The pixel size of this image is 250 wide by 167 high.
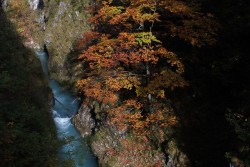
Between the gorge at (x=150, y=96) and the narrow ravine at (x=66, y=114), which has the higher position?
the gorge at (x=150, y=96)

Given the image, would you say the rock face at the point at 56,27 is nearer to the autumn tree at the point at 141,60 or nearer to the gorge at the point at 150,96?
the gorge at the point at 150,96

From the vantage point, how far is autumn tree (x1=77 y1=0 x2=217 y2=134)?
38.4 feet

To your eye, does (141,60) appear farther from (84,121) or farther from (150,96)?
(84,121)

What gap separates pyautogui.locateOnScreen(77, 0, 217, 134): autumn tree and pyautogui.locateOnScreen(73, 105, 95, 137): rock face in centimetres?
147

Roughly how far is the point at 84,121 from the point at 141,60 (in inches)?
248

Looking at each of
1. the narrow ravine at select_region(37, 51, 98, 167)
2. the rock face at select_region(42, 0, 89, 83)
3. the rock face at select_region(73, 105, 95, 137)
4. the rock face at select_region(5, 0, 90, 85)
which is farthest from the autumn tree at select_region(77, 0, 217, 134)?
the rock face at select_region(5, 0, 90, 85)

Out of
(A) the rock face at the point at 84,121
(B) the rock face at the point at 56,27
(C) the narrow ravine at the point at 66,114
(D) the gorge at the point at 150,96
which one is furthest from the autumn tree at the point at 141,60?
(B) the rock face at the point at 56,27

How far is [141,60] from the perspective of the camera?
12906 millimetres

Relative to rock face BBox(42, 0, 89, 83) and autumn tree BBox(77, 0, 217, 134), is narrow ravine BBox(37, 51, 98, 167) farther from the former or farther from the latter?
autumn tree BBox(77, 0, 217, 134)

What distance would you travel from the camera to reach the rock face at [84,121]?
1655cm

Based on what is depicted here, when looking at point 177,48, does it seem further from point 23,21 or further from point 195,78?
point 23,21

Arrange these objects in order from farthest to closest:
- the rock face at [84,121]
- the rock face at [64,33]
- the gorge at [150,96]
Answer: the rock face at [64,33] → the rock face at [84,121] → the gorge at [150,96]

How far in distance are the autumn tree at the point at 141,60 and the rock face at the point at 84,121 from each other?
147cm

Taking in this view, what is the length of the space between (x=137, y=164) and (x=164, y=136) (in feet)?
6.28
